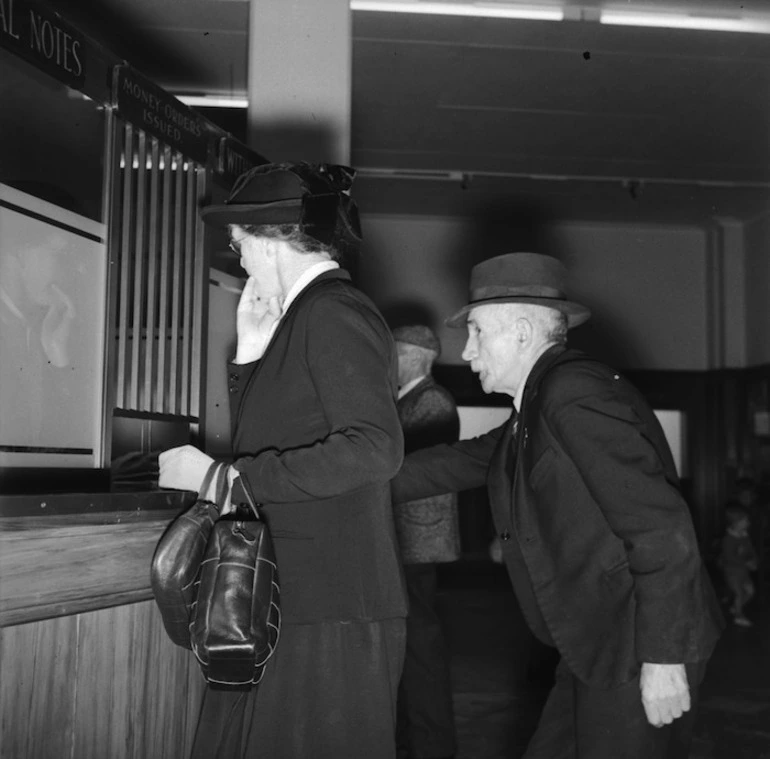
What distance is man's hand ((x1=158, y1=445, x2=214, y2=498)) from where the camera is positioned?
1.79 m

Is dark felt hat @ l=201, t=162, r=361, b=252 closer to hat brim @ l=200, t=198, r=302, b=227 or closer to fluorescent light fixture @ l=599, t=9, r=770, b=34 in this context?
hat brim @ l=200, t=198, r=302, b=227

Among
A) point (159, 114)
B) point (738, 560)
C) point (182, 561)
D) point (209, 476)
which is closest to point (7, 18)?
point (159, 114)

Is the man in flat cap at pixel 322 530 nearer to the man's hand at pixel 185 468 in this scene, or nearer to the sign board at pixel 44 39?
the man's hand at pixel 185 468

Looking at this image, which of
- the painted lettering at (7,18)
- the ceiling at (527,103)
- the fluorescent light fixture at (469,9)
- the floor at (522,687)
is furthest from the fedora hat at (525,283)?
the ceiling at (527,103)

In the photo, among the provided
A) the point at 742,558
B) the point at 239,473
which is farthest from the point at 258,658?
the point at 742,558

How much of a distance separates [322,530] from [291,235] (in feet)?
1.88

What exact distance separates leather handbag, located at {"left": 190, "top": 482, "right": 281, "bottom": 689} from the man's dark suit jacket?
0.67m

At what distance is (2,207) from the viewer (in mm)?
2020

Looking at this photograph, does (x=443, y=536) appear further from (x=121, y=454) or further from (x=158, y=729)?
(x=158, y=729)

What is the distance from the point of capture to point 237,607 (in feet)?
5.43

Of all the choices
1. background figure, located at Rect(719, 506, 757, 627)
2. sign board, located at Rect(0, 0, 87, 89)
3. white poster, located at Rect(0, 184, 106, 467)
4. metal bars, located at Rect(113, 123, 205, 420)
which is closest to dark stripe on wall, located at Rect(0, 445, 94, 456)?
white poster, located at Rect(0, 184, 106, 467)

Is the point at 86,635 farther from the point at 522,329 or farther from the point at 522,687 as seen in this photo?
the point at 522,687

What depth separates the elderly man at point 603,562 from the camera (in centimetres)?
193

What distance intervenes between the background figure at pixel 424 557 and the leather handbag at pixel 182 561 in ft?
5.12
